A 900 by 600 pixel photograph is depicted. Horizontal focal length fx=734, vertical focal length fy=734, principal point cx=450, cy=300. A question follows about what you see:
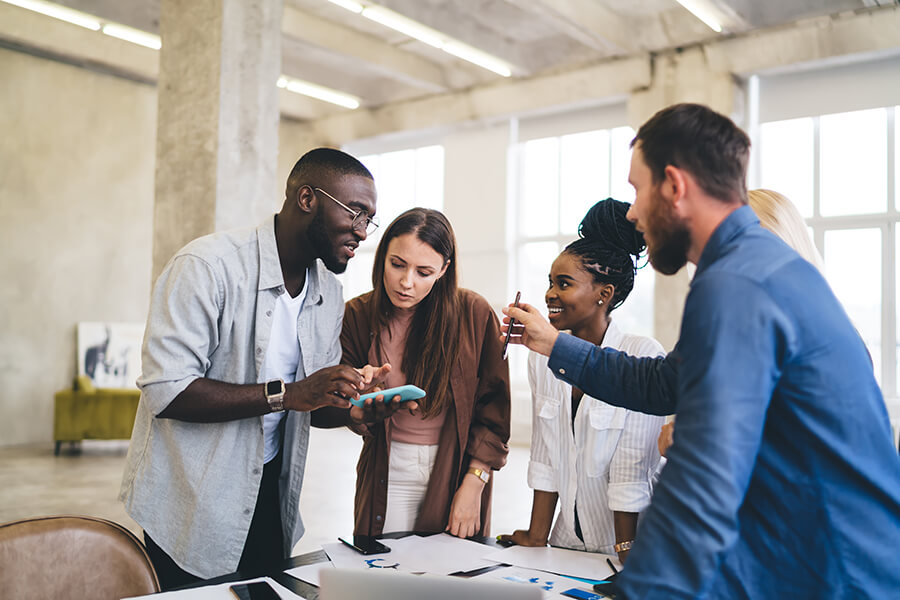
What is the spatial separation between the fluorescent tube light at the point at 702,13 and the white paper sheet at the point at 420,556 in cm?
676

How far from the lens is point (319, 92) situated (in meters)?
10.9

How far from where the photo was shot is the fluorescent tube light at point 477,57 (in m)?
8.86

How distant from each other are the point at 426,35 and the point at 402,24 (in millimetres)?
425

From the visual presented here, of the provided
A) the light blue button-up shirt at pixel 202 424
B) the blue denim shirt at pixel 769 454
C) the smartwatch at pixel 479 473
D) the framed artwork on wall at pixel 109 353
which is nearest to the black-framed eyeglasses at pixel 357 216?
the light blue button-up shirt at pixel 202 424

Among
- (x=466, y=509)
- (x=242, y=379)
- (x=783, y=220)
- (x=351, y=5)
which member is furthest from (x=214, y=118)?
(x=351, y=5)

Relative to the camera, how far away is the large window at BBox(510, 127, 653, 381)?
32.2ft

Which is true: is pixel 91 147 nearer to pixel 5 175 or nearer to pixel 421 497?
pixel 5 175

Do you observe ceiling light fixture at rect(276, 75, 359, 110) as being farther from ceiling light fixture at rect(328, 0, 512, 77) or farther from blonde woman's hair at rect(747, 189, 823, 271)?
blonde woman's hair at rect(747, 189, 823, 271)

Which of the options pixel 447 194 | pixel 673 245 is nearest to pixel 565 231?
pixel 447 194

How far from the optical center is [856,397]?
3.22 feet

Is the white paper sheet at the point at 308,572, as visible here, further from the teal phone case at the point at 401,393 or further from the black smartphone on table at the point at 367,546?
the teal phone case at the point at 401,393

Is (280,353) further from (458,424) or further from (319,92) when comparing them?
(319,92)

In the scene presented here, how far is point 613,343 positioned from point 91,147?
956 centimetres

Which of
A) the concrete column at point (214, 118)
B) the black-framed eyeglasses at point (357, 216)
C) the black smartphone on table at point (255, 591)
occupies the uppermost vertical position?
the concrete column at point (214, 118)
